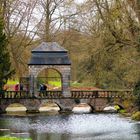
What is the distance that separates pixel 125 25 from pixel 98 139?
12723 millimetres

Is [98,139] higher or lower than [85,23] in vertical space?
lower

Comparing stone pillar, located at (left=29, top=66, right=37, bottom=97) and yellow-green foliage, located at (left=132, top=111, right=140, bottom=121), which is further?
stone pillar, located at (left=29, top=66, right=37, bottom=97)

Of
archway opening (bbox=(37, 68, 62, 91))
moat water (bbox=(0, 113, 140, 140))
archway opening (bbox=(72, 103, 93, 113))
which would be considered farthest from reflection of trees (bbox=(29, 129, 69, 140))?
archway opening (bbox=(37, 68, 62, 91))

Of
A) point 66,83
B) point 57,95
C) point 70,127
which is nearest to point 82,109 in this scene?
point 66,83

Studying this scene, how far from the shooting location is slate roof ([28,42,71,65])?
4919 cm

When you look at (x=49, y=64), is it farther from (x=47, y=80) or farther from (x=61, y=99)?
(x=47, y=80)

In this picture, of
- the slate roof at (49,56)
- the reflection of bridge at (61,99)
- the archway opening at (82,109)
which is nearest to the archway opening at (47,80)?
the archway opening at (82,109)

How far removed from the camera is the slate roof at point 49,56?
161 feet

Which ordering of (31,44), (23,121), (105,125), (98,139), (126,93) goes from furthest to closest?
1. (31,44)
2. (126,93)
3. (23,121)
4. (105,125)
5. (98,139)

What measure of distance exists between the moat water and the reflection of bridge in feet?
10.8

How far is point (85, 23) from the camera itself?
55.0m

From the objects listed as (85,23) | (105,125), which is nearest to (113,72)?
(85,23)

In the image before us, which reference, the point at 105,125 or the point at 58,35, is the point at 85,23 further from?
the point at 105,125

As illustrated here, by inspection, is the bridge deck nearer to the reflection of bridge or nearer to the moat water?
the reflection of bridge
